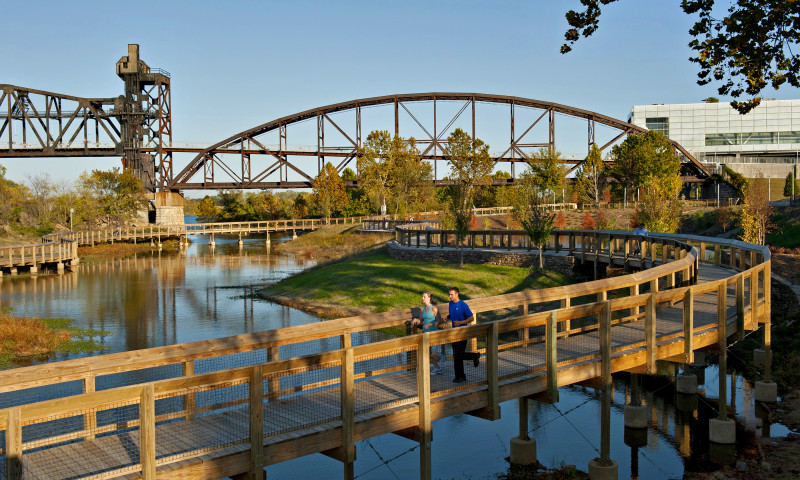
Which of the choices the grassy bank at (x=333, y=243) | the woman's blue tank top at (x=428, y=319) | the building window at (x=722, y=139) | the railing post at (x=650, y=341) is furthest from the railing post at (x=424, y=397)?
the building window at (x=722, y=139)

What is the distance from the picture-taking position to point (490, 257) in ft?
127

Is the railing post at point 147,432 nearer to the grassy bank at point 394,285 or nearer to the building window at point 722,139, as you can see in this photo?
the grassy bank at point 394,285

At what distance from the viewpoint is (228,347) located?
963 centimetres

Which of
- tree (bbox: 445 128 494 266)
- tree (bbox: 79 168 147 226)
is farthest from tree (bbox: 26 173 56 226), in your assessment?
tree (bbox: 445 128 494 266)

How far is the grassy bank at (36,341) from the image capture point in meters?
23.5

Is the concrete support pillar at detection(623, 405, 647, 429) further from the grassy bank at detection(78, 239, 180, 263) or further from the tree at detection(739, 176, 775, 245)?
the grassy bank at detection(78, 239, 180, 263)

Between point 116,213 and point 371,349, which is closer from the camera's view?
point 371,349

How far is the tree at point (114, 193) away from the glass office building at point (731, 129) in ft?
321

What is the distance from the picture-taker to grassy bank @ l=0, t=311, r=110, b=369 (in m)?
23.5

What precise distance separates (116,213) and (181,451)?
86080 mm

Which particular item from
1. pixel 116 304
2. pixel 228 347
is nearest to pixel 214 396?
pixel 228 347

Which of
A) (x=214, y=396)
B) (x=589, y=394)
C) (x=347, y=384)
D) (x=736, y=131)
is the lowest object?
(x=589, y=394)

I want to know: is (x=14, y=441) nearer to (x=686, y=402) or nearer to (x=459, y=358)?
(x=459, y=358)

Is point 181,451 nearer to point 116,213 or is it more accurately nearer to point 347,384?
point 347,384
